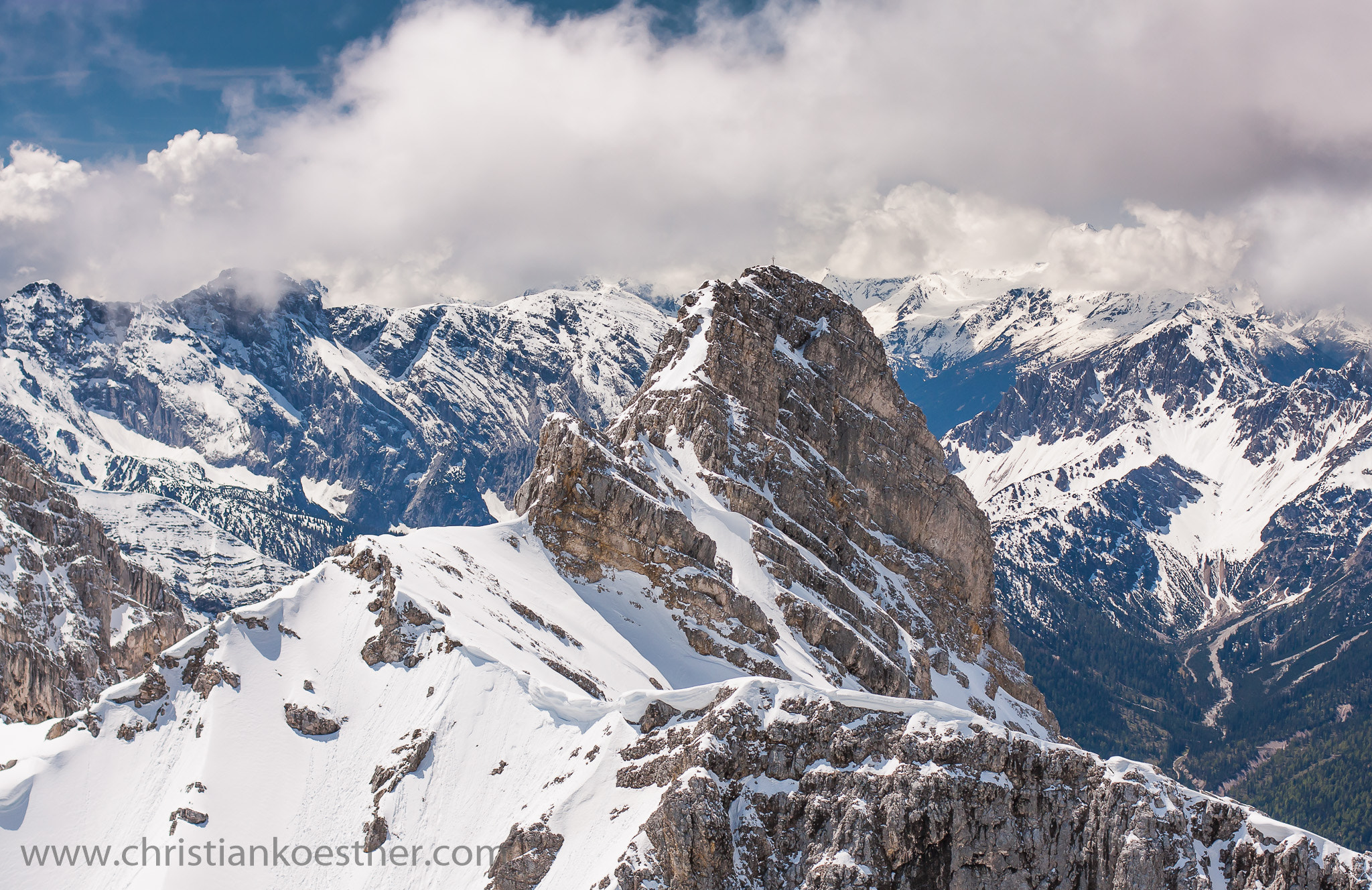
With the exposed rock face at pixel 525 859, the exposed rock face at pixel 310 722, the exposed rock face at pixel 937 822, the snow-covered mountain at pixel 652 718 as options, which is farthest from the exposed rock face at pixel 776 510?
the exposed rock face at pixel 937 822

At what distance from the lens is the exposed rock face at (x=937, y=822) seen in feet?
196

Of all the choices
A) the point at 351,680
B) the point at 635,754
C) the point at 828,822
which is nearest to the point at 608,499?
the point at 351,680

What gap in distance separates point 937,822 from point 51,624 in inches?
6600

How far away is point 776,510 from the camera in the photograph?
165m

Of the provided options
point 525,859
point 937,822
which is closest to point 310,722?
point 525,859

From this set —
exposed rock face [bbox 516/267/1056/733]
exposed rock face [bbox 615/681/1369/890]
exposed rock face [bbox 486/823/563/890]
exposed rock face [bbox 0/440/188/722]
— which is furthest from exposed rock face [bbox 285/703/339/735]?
exposed rock face [bbox 0/440/188/722]

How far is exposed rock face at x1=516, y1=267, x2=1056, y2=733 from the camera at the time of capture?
14288cm

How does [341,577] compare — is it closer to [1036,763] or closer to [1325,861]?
[1036,763]

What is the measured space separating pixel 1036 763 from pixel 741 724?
60.1 ft

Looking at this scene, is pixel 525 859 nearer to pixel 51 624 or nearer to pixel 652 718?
pixel 652 718

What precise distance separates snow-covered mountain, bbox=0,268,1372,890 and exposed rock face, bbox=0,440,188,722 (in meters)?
63.6

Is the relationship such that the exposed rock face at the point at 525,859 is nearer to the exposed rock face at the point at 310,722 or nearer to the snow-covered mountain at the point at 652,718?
the snow-covered mountain at the point at 652,718

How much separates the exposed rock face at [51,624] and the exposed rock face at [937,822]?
13094 cm

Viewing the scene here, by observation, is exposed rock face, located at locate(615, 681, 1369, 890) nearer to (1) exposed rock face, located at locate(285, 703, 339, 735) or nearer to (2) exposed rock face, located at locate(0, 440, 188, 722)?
(1) exposed rock face, located at locate(285, 703, 339, 735)
